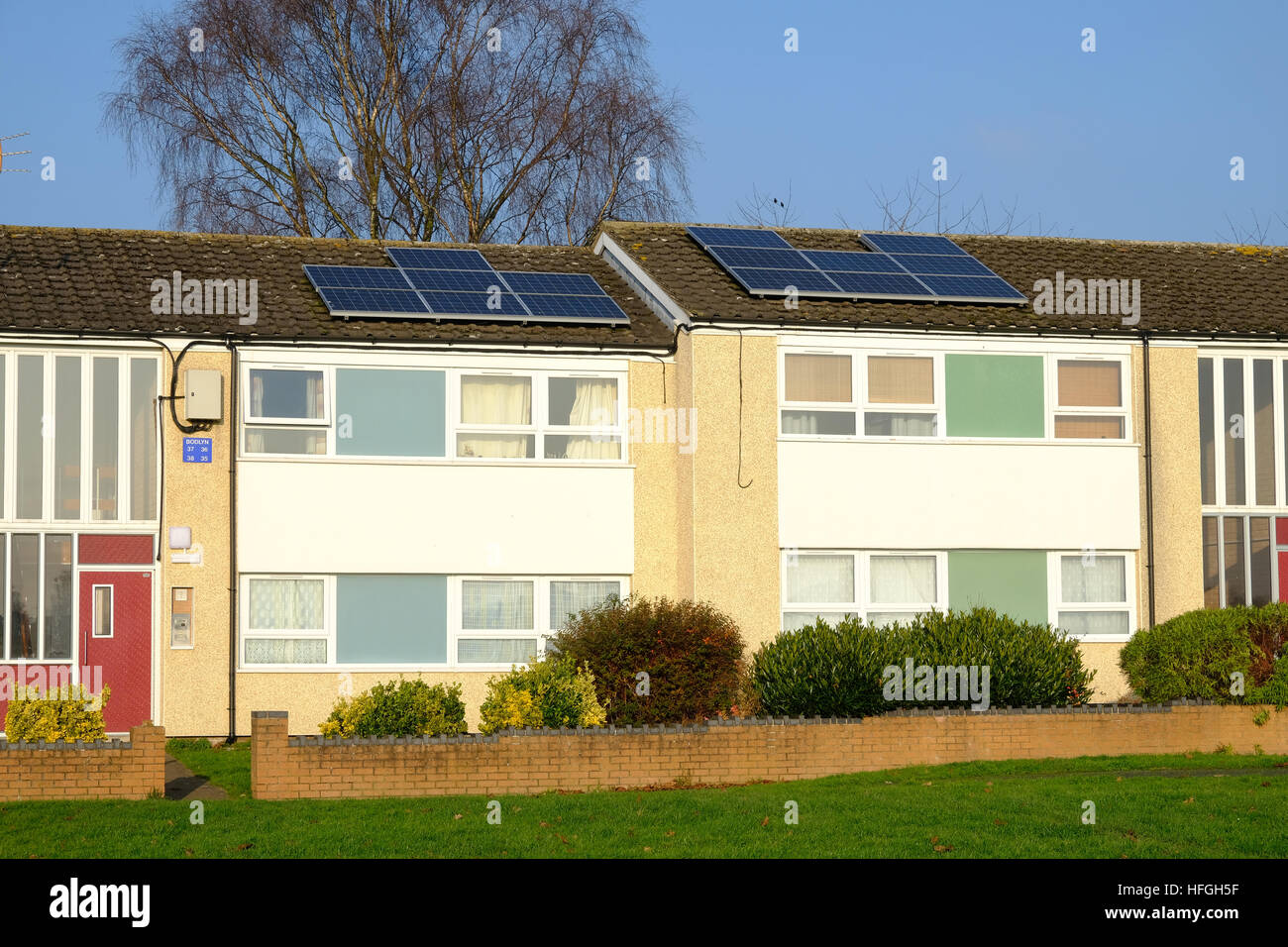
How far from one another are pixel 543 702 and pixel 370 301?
666 centimetres

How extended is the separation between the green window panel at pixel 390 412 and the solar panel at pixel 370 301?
0.84 m

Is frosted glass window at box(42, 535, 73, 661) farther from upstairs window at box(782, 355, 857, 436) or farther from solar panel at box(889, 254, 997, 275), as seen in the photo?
solar panel at box(889, 254, 997, 275)

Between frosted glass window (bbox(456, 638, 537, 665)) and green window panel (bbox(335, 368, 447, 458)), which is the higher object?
green window panel (bbox(335, 368, 447, 458))

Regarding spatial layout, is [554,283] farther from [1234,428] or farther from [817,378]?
[1234,428]

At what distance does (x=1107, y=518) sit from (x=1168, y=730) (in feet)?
14.5

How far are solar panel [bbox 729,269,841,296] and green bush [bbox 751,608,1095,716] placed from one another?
4837 mm

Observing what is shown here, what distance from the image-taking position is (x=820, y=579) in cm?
1967

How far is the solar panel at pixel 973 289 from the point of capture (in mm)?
20812

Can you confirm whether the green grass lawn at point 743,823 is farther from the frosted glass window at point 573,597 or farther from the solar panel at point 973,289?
the solar panel at point 973,289

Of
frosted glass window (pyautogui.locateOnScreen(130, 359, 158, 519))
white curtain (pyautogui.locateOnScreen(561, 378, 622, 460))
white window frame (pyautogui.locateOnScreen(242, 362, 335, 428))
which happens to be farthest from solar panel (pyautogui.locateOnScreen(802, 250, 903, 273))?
frosted glass window (pyautogui.locateOnScreen(130, 359, 158, 519))

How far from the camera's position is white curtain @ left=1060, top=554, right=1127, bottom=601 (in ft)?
66.4

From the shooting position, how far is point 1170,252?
24.3 metres

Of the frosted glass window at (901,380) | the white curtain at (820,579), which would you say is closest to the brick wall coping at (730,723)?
the white curtain at (820,579)
